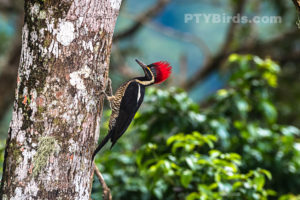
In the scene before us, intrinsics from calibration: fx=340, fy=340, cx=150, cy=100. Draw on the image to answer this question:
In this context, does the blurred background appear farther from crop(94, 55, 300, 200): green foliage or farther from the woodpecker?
the woodpecker

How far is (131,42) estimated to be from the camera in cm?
688

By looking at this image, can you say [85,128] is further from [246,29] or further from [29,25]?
[246,29]

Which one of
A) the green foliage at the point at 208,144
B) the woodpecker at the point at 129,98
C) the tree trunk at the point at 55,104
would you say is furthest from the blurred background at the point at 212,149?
the tree trunk at the point at 55,104

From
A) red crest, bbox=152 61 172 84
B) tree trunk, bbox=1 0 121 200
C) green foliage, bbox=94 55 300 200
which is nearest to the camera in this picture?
tree trunk, bbox=1 0 121 200

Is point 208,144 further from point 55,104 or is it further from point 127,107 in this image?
point 55,104

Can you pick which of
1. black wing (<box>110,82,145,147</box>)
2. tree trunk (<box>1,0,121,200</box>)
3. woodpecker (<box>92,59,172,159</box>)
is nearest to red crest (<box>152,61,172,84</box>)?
woodpecker (<box>92,59,172,159</box>)

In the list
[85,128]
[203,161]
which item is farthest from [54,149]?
[203,161]

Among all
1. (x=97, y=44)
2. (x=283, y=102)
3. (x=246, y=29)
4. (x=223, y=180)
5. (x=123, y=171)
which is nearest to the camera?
(x=97, y=44)

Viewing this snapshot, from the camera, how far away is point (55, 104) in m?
1.38

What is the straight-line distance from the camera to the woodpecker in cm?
172

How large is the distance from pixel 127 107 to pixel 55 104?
1.57ft

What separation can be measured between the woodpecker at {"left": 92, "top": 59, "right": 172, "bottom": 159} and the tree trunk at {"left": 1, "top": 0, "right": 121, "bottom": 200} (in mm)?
272

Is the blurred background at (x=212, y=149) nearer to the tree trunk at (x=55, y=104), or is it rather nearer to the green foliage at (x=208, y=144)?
the green foliage at (x=208, y=144)

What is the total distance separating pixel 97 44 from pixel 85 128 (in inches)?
14.3
